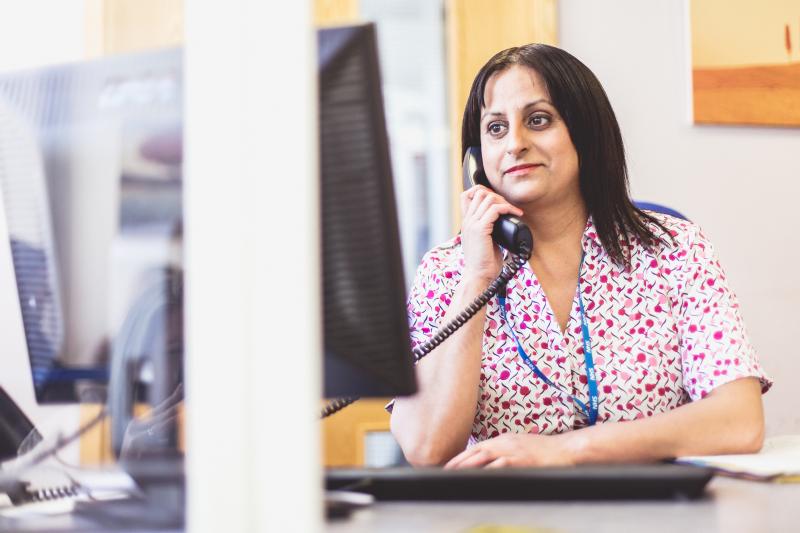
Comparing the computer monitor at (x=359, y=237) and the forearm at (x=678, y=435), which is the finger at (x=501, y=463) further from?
the computer monitor at (x=359, y=237)

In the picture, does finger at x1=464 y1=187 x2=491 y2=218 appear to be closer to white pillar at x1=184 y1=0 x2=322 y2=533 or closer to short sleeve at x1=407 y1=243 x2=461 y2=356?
short sleeve at x1=407 y1=243 x2=461 y2=356

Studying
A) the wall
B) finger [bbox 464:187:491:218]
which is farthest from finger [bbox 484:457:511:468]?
the wall

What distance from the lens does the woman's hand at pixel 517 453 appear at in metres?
0.87

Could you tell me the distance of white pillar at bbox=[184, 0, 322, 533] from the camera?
0.29 m

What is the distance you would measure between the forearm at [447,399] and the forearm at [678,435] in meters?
0.23

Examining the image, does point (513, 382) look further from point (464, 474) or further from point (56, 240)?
point (56, 240)

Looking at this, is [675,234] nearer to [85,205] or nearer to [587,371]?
[587,371]

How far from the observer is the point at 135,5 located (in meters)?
0.78

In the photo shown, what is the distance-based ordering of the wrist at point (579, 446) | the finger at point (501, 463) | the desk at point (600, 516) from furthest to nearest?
the wrist at point (579, 446) → the finger at point (501, 463) → the desk at point (600, 516)

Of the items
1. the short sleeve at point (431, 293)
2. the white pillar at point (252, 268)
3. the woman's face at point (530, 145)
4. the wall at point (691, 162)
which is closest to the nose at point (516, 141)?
the woman's face at point (530, 145)

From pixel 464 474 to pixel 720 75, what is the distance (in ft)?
6.41

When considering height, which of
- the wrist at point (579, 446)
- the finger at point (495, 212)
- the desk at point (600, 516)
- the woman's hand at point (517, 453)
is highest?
the finger at point (495, 212)

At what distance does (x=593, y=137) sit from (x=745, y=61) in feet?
3.79

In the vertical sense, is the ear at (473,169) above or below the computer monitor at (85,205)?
above
